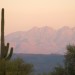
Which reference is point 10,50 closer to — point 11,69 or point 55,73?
point 11,69

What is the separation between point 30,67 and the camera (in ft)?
132

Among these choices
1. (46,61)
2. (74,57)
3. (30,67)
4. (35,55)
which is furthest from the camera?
(35,55)

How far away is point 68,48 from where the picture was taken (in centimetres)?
4466

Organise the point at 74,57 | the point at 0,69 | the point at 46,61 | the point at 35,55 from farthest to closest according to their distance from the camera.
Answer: the point at 35,55 → the point at 46,61 → the point at 74,57 → the point at 0,69

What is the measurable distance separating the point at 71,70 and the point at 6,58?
14.3 meters

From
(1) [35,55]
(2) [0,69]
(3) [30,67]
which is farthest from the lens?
(1) [35,55]

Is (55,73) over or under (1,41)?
under

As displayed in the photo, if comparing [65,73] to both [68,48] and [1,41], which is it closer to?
[68,48]

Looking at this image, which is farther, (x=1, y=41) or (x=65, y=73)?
(x=65, y=73)

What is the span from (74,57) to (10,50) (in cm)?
1557

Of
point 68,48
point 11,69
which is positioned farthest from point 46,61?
point 11,69

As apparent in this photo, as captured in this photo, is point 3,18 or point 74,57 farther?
point 74,57

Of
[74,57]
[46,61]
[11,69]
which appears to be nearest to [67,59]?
[74,57]

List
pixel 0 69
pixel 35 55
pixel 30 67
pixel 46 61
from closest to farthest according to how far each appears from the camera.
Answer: pixel 0 69, pixel 30 67, pixel 46 61, pixel 35 55
